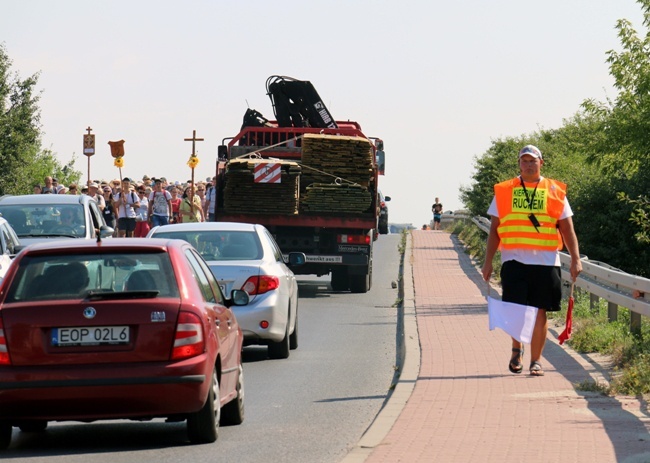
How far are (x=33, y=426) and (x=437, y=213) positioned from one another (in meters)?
58.5

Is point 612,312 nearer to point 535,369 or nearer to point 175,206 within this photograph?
point 535,369

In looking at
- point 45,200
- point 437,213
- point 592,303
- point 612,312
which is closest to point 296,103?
point 45,200

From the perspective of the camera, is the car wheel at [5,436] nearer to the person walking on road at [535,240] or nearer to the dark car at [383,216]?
the person walking on road at [535,240]

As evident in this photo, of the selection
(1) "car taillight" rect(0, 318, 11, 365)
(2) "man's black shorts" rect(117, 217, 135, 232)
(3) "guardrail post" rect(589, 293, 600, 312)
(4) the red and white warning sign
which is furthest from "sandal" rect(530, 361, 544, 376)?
(2) "man's black shorts" rect(117, 217, 135, 232)

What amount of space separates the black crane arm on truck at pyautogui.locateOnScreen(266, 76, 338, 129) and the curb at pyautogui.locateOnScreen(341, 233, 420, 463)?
356 inches

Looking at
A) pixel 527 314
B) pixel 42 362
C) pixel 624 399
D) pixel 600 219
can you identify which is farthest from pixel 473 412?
pixel 600 219

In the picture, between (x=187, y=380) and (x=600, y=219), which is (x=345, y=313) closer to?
(x=600, y=219)

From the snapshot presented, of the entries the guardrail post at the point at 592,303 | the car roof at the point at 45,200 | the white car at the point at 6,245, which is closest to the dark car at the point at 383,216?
the car roof at the point at 45,200

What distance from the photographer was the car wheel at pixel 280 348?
1576cm

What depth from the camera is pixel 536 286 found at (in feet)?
42.2

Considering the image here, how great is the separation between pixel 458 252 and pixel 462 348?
80.0 ft

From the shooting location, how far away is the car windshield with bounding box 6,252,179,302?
9484mm

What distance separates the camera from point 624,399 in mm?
11453

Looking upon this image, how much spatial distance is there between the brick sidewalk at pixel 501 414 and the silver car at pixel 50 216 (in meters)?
6.28
